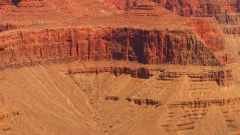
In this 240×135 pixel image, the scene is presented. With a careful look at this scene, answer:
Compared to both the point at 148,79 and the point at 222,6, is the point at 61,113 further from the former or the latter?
the point at 222,6

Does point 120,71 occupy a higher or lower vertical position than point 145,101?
higher

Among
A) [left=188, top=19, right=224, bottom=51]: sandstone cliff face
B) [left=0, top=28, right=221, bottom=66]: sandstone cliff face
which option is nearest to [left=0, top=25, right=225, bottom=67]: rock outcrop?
[left=0, top=28, right=221, bottom=66]: sandstone cliff face

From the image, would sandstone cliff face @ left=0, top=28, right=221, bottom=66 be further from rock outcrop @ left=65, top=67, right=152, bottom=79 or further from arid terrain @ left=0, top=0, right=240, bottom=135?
rock outcrop @ left=65, top=67, right=152, bottom=79

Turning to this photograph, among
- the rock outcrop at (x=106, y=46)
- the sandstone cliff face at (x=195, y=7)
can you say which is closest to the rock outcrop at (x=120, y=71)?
the rock outcrop at (x=106, y=46)

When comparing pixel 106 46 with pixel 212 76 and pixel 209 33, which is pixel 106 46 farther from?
pixel 212 76

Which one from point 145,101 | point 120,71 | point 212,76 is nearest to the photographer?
point 145,101

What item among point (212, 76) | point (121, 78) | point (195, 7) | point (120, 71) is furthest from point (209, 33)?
point (195, 7)

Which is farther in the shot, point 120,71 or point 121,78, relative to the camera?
point 120,71
